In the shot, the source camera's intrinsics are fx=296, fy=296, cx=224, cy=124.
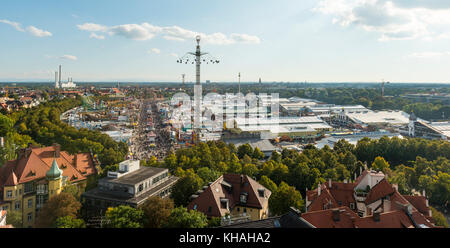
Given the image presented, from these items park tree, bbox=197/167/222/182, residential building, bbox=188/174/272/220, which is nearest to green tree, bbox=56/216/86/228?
residential building, bbox=188/174/272/220

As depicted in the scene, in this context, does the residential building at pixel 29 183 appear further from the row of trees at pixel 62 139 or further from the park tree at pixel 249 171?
the park tree at pixel 249 171

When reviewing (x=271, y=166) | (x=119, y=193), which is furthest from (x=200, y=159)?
(x=119, y=193)

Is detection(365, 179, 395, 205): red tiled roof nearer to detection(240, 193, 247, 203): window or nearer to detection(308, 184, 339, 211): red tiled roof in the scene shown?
detection(308, 184, 339, 211): red tiled roof

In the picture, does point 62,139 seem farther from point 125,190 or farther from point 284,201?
point 284,201

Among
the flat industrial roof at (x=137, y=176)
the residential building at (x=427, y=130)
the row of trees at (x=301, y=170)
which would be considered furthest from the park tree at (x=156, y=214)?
the residential building at (x=427, y=130)

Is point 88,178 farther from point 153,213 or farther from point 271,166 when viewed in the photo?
point 271,166

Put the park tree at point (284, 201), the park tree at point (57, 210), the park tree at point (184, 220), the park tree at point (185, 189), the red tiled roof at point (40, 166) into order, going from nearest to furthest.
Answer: the park tree at point (184, 220), the park tree at point (57, 210), the park tree at point (284, 201), the red tiled roof at point (40, 166), the park tree at point (185, 189)

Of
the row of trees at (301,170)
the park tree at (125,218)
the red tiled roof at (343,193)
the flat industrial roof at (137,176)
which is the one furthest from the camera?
the row of trees at (301,170)
